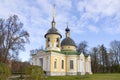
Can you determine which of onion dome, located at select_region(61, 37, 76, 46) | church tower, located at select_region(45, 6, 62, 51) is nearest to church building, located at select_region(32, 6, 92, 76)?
church tower, located at select_region(45, 6, 62, 51)

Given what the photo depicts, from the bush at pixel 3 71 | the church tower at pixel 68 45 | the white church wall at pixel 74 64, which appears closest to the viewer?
the bush at pixel 3 71

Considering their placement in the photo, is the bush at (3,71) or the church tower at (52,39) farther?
the church tower at (52,39)

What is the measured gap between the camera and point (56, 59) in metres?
36.4

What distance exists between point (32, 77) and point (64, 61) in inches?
987

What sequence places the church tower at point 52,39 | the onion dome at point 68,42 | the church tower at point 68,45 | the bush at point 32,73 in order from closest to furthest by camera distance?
the bush at point 32,73
the church tower at point 52,39
the church tower at point 68,45
the onion dome at point 68,42

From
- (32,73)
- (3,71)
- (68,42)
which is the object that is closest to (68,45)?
(68,42)

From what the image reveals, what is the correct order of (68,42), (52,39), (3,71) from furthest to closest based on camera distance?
(68,42), (52,39), (3,71)

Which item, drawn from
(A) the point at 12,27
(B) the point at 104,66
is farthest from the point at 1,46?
(B) the point at 104,66

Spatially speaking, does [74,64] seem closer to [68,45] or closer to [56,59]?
[56,59]

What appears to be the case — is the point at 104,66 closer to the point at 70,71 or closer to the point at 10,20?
the point at 70,71

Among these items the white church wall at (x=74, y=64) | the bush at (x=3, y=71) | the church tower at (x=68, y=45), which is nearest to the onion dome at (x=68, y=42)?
the church tower at (x=68, y=45)

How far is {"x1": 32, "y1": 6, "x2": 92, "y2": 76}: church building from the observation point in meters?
35.6

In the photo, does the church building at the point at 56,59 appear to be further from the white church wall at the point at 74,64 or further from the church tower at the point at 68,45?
the church tower at the point at 68,45

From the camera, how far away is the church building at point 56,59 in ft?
117
